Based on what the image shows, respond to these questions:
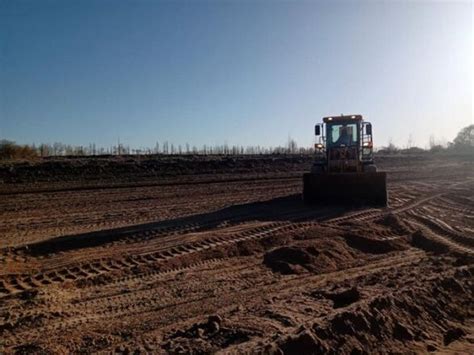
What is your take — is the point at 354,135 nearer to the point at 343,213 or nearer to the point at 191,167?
the point at 343,213

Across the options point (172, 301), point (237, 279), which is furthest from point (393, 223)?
point (172, 301)

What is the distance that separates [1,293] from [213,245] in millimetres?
4026

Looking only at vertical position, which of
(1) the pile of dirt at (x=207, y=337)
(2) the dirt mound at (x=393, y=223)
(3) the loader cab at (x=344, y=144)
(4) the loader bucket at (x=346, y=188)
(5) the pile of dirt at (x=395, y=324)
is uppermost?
(3) the loader cab at (x=344, y=144)

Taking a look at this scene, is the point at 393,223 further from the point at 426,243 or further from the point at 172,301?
the point at 172,301

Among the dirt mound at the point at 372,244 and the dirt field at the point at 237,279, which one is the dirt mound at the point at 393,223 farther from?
the dirt mound at the point at 372,244

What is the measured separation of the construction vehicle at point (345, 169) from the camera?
52.0ft

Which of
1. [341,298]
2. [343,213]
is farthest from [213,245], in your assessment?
[343,213]

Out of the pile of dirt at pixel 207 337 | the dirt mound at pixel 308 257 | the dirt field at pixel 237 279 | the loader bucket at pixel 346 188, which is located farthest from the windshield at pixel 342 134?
the pile of dirt at pixel 207 337

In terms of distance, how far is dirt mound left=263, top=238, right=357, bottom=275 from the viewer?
8299 mm

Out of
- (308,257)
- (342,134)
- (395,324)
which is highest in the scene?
(342,134)

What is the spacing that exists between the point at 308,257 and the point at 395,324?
114 inches

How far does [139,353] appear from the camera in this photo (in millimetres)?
4832

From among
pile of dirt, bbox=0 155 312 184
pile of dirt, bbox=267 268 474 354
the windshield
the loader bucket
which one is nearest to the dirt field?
pile of dirt, bbox=267 268 474 354

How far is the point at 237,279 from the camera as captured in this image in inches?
300
